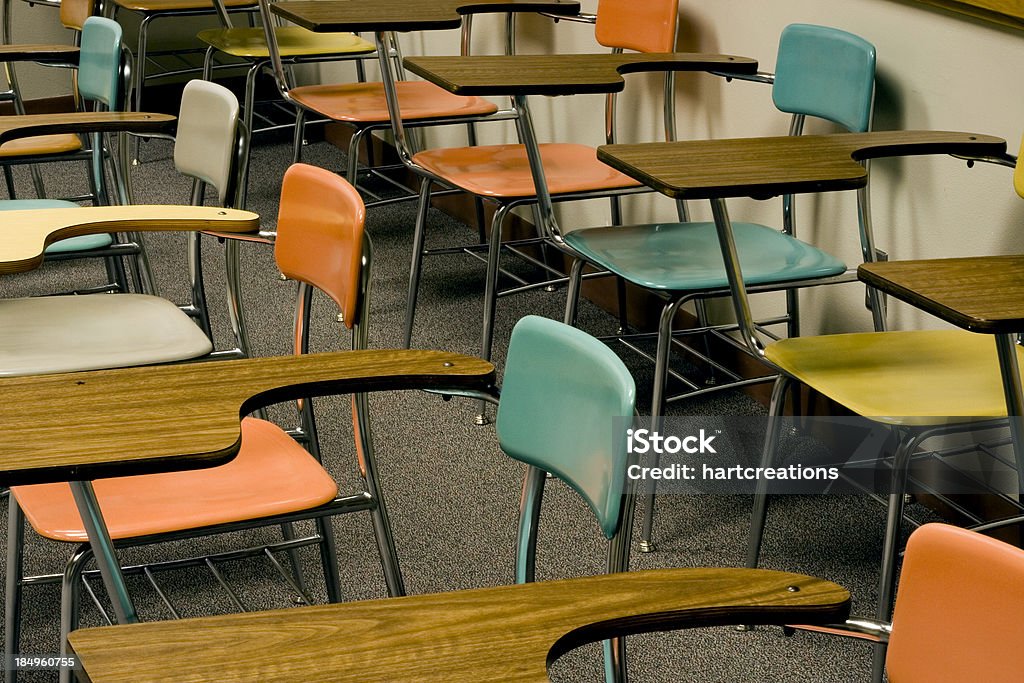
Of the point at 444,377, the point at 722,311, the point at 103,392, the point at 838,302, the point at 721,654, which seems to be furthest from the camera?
the point at 722,311

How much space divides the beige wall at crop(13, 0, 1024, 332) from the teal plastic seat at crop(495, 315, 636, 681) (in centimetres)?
128

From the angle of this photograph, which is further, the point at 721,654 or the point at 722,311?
the point at 722,311

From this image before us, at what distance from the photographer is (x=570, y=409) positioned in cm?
137

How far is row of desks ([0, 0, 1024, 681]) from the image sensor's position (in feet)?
3.12

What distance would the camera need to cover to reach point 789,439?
2859mm

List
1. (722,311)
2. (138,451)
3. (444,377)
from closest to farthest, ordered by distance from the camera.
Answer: (138,451)
(444,377)
(722,311)

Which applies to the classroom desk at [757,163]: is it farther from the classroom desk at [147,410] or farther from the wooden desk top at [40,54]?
the wooden desk top at [40,54]

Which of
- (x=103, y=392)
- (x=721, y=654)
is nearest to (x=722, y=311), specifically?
(x=721, y=654)

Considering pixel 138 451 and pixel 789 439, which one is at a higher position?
pixel 138 451

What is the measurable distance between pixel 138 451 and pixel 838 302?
1.93 m

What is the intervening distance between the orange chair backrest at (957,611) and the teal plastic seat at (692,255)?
129cm

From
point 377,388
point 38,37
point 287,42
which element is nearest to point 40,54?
point 287,42

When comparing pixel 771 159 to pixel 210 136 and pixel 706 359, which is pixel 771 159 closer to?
pixel 706 359

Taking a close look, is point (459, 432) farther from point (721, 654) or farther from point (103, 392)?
point (103, 392)
